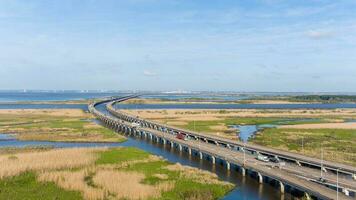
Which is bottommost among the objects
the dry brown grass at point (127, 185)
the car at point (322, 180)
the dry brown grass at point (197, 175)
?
the dry brown grass at point (197, 175)

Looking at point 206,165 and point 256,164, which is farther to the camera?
point 206,165

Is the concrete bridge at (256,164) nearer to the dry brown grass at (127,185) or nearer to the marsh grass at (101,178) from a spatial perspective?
the marsh grass at (101,178)

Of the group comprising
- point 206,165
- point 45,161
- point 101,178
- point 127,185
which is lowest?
point 206,165

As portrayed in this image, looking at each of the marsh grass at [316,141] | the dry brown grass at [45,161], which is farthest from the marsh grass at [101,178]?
the marsh grass at [316,141]

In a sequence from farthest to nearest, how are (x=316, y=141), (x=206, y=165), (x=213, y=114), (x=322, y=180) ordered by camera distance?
(x=213, y=114)
(x=316, y=141)
(x=206, y=165)
(x=322, y=180)

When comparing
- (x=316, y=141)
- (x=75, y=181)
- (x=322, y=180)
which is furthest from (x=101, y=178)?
(x=316, y=141)

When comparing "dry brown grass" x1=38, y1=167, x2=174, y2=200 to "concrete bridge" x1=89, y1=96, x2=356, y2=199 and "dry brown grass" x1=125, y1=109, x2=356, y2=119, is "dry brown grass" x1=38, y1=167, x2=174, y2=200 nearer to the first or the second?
"concrete bridge" x1=89, y1=96, x2=356, y2=199

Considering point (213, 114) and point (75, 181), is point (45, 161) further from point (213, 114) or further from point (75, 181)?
point (213, 114)

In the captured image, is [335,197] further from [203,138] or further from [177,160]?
[203,138]

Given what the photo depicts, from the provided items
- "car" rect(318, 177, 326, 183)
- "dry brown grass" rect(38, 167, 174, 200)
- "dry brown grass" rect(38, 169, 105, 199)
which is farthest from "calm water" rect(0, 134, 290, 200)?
"dry brown grass" rect(38, 169, 105, 199)
